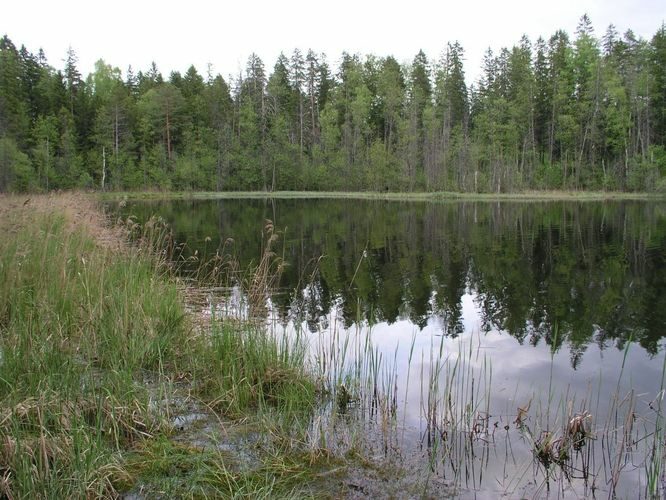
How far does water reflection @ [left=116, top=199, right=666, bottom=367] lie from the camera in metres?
9.76

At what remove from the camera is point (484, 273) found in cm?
1516

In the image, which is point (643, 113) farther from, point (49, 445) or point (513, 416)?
point (49, 445)

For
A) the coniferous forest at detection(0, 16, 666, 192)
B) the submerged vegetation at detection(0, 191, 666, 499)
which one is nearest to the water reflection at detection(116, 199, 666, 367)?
the submerged vegetation at detection(0, 191, 666, 499)

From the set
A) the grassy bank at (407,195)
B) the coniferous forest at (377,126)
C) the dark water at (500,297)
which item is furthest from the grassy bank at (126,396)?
the coniferous forest at (377,126)

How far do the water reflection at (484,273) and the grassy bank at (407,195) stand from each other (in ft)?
78.2

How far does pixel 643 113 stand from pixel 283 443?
64383mm

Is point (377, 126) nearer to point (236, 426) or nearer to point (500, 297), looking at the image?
point (500, 297)

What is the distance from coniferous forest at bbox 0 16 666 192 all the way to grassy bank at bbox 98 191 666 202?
5.98 feet

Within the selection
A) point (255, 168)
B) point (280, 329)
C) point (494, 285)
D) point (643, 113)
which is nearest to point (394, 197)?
point (255, 168)

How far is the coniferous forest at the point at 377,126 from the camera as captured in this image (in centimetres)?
5684

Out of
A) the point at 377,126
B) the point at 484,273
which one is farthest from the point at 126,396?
the point at 377,126

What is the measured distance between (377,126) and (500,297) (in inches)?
2485

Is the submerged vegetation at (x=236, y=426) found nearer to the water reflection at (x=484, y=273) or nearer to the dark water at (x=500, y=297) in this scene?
the dark water at (x=500, y=297)

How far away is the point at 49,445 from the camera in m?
3.17
